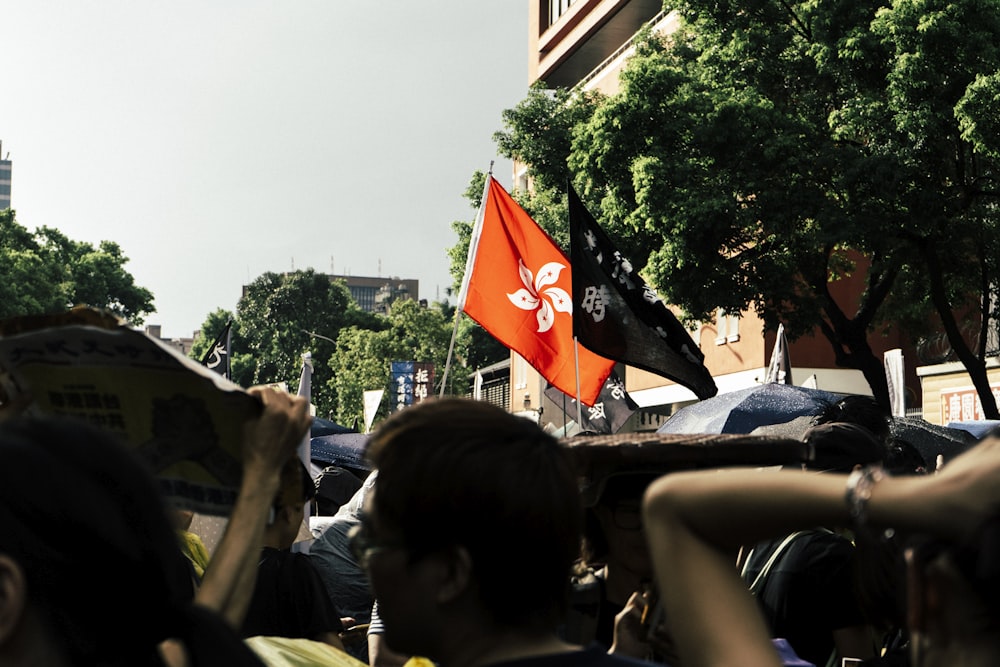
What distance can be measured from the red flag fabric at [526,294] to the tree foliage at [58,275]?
1500 inches

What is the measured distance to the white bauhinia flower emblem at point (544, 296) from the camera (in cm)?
1037

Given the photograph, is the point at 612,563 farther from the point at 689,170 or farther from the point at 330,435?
the point at 689,170

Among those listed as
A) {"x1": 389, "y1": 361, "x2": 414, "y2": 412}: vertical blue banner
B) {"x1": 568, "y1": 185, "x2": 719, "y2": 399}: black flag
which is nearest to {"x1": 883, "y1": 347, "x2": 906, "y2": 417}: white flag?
{"x1": 568, "y1": 185, "x2": 719, "y2": 399}: black flag

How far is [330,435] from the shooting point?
45.8ft

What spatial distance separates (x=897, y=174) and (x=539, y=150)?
960 cm

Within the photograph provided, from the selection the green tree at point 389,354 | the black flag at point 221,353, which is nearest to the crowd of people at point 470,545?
the black flag at point 221,353

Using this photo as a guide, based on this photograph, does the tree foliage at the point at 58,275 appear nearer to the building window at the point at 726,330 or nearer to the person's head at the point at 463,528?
the building window at the point at 726,330

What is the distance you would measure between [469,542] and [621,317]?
7.93 metres

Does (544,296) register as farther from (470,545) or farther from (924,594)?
(924,594)

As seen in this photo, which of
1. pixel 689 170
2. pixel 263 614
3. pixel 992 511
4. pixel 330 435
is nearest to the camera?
pixel 992 511

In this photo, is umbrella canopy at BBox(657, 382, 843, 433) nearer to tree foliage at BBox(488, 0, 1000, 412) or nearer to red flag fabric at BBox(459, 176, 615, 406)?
red flag fabric at BBox(459, 176, 615, 406)

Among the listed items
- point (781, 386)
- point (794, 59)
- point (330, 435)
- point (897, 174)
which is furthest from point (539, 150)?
point (781, 386)

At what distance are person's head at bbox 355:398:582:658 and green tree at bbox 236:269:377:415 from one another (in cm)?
8228

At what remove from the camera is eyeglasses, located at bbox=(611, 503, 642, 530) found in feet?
10.1
